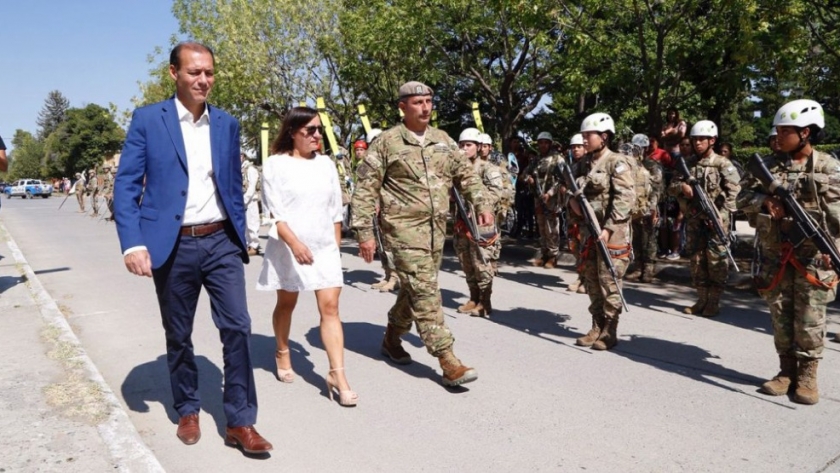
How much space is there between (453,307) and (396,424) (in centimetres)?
369

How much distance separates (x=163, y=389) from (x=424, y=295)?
6.14 feet

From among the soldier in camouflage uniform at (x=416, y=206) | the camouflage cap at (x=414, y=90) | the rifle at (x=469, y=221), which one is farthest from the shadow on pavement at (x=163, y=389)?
the rifle at (x=469, y=221)

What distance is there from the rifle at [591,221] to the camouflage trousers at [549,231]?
485 cm

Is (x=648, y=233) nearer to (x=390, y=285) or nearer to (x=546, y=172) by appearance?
(x=546, y=172)

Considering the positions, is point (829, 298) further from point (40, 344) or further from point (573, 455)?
point (40, 344)

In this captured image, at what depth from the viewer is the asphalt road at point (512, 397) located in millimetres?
3779

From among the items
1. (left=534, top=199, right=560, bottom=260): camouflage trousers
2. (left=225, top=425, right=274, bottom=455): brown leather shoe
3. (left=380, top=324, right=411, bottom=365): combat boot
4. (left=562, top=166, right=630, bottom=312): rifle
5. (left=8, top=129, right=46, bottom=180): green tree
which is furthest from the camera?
(left=8, top=129, right=46, bottom=180): green tree

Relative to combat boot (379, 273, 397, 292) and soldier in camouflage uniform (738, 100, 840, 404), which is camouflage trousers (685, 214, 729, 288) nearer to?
soldier in camouflage uniform (738, 100, 840, 404)

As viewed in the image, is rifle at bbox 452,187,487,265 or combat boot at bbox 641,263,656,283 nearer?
rifle at bbox 452,187,487,265

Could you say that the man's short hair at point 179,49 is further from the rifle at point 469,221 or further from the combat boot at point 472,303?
the combat boot at point 472,303

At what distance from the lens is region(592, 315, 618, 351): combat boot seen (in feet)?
19.4

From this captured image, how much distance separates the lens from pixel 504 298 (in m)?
8.34

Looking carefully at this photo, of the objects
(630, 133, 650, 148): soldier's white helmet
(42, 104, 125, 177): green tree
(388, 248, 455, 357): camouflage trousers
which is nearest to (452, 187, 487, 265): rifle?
(388, 248, 455, 357): camouflage trousers

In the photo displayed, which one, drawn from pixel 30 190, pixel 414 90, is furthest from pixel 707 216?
pixel 30 190
